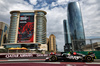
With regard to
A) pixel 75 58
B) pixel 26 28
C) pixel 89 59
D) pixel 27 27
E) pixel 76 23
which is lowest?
pixel 89 59

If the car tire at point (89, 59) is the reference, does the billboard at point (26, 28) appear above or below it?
above

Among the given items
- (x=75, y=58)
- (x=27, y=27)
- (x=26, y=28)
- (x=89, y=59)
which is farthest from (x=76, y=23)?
(x=75, y=58)

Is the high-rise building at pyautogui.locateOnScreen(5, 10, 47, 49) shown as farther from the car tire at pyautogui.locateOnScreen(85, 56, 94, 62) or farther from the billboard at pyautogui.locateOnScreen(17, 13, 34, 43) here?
the car tire at pyautogui.locateOnScreen(85, 56, 94, 62)

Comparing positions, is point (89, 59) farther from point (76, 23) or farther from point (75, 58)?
point (76, 23)

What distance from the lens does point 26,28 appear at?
102750 mm

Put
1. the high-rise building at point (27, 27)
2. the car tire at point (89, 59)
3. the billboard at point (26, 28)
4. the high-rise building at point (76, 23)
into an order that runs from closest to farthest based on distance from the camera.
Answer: the car tire at point (89, 59), the high-rise building at point (27, 27), the billboard at point (26, 28), the high-rise building at point (76, 23)

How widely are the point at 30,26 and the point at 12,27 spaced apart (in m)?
24.6

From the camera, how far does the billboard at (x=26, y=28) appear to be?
98225 mm

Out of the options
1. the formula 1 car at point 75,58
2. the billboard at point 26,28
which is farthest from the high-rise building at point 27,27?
the formula 1 car at point 75,58

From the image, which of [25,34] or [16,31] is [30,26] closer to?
[25,34]

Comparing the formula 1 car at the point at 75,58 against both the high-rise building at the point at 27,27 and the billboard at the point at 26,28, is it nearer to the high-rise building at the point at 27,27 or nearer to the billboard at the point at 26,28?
the high-rise building at the point at 27,27

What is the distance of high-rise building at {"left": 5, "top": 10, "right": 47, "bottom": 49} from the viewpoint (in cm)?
9800

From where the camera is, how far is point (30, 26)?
103250 mm

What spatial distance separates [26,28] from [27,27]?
6.53ft
